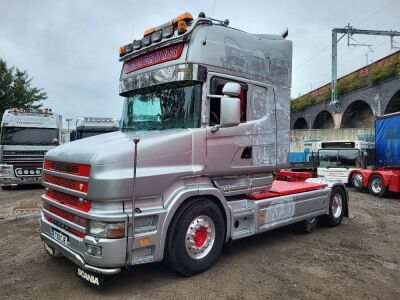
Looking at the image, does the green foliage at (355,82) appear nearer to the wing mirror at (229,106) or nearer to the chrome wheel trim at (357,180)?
the chrome wheel trim at (357,180)

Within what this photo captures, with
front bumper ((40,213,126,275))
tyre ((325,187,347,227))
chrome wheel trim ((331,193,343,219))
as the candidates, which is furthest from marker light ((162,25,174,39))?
chrome wheel trim ((331,193,343,219))

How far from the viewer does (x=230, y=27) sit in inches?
224

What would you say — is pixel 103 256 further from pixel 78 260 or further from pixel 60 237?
pixel 60 237

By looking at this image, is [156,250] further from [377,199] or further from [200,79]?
[377,199]

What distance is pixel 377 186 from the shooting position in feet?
49.0

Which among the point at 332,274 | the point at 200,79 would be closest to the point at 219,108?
the point at 200,79

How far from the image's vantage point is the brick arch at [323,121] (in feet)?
117

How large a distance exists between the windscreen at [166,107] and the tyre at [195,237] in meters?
1.12

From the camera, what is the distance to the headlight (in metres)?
4.20

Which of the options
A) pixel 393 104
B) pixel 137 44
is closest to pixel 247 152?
pixel 137 44

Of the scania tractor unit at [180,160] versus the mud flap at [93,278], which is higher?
the scania tractor unit at [180,160]

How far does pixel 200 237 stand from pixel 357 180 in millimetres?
13038

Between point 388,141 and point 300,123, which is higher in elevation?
point 300,123

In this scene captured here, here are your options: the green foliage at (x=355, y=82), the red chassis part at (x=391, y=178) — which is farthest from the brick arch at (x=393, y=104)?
the red chassis part at (x=391, y=178)
